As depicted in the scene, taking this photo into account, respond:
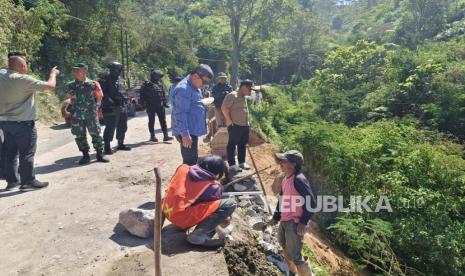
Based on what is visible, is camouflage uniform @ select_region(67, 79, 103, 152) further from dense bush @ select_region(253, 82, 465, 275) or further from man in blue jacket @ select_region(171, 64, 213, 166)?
dense bush @ select_region(253, 82, 465, 275)

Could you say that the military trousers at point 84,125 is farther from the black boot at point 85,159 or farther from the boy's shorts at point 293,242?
the boy's shorts at point 293,242

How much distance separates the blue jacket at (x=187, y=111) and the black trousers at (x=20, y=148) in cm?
212

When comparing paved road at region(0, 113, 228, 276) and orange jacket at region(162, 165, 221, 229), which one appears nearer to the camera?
paved road at region(0, 113, 228, 276)

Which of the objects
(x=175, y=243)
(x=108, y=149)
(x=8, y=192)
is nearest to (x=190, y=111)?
(x=175, y=243)

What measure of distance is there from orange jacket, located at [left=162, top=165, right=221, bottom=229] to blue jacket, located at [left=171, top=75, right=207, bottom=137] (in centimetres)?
93

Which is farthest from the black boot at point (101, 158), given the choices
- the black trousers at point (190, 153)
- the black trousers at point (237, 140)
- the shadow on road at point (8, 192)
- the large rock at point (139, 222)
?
the large rock at point (139, 222)

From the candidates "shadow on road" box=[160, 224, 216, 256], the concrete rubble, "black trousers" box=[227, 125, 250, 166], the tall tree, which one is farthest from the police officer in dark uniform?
the tall tree

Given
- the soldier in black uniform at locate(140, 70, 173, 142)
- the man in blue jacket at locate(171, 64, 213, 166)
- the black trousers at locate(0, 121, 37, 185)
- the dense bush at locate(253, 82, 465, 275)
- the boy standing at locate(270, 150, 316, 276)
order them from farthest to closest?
the soldier in black uniform at locate(140, 70, 173, 142) < the dense bush at locate(253, 82, 465, 275) < the black trousers at locate(0, 121, 37, 185) < the man in blue jacket at locate(171, 64, 213, 166) < the boy standing at locate(270, 150, 316, 276)

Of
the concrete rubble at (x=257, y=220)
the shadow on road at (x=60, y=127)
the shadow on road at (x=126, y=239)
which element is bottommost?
the concrete rubble at (x=257, y=220)

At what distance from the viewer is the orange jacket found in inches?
163

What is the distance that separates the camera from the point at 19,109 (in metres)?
5.36

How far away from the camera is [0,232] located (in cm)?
461

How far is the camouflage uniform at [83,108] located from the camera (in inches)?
262

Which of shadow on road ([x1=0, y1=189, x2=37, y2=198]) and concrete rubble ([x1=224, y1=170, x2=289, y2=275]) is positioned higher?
shadow on road ([x1=0, y1=189, x2=37, y2=198])
